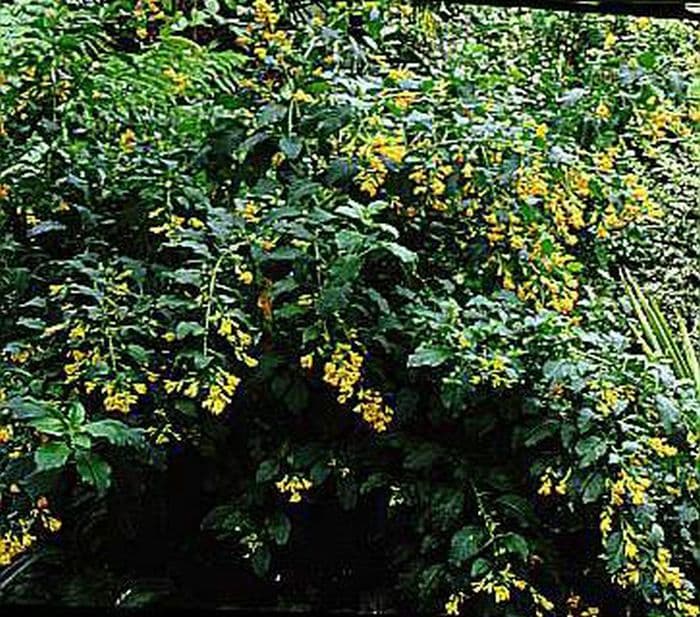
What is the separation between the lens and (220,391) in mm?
1379

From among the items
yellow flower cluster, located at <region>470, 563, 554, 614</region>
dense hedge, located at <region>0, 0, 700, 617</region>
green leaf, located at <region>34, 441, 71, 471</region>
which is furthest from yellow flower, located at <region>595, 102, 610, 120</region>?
green leaf, located at <region>34, 441, 71, 471</region>

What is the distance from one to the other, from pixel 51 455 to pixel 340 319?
1.33 feet

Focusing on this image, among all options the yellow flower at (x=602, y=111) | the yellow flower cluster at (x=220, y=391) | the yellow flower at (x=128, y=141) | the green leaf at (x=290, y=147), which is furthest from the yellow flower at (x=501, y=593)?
the yellow flower at (x=128, y=141)

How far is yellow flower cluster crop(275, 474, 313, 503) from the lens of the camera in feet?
4.72

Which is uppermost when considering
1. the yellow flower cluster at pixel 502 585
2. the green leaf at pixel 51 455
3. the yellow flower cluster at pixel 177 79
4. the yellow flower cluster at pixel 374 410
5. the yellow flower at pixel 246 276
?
the yellow flower cluster at pixel 177 79

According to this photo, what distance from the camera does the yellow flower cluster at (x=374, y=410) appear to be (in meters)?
1.43

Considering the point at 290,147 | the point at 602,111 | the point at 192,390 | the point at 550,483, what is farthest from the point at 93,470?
the point at 602,111

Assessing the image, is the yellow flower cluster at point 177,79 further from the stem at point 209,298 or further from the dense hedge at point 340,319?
the stem at point 209,298

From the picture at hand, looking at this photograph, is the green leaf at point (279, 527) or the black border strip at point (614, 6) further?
the green leaf at point (279, 527)

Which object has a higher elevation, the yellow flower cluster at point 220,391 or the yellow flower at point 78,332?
the yellow flower at point 78,332

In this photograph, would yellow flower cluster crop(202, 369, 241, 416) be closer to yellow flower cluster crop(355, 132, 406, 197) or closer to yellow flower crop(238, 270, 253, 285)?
yellow flower crop(238, 270, 253, 285)

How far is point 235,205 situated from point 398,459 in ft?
1.40

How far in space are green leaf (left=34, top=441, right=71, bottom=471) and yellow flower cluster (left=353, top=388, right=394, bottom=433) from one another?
374 mm

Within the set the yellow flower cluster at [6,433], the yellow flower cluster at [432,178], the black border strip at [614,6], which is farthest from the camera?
the yellow flower cluster at [432,178]
